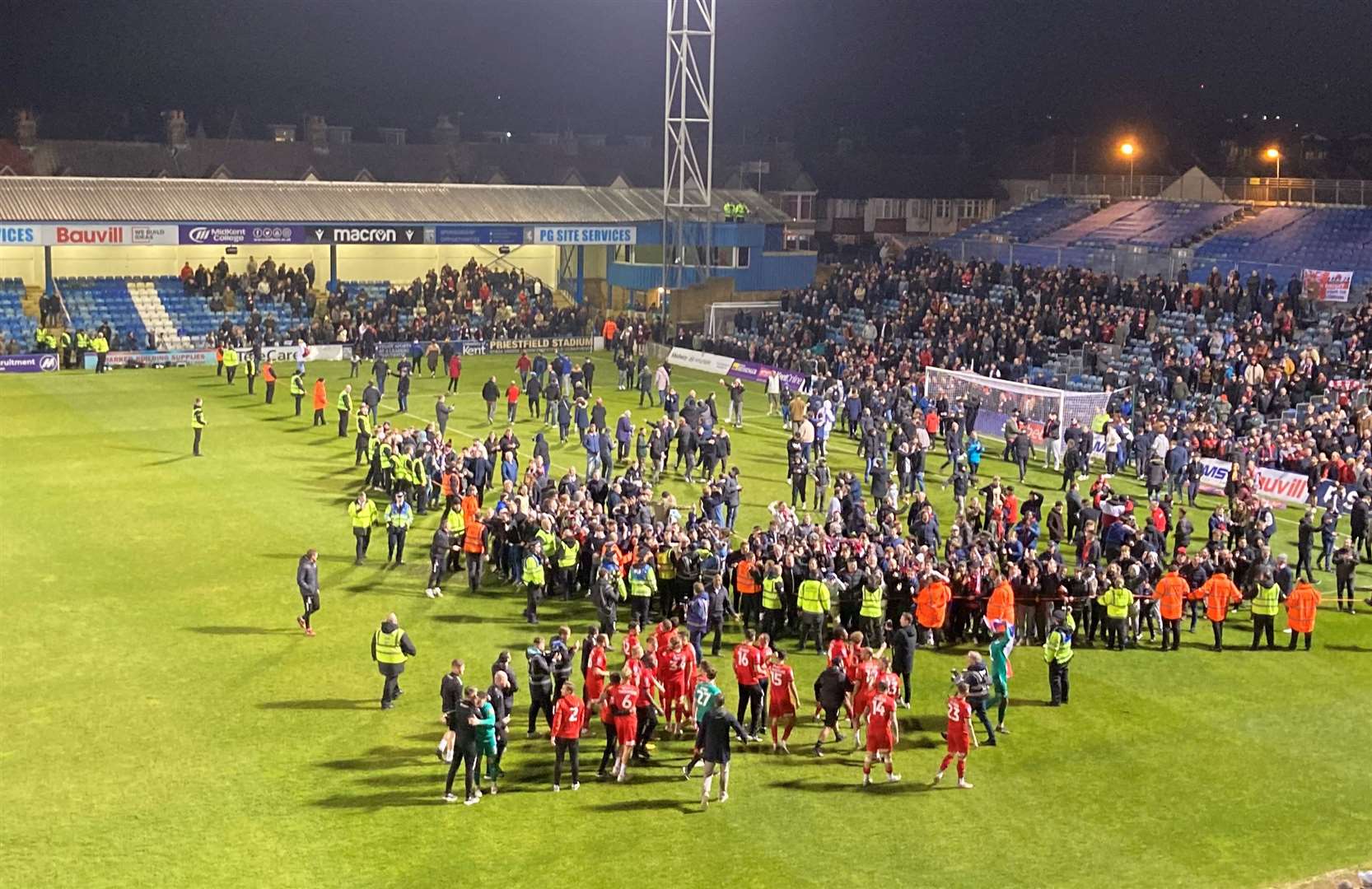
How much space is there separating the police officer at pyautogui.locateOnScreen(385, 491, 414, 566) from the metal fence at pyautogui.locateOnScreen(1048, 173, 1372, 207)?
36.0m

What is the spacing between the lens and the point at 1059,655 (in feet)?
64.2

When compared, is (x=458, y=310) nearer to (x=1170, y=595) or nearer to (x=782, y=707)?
(x=1170, y=595)

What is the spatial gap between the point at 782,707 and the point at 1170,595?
24.5 feet

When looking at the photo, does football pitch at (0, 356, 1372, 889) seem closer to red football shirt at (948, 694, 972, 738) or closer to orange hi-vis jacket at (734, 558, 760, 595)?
red football shirt at (948, 694, 972, 738)

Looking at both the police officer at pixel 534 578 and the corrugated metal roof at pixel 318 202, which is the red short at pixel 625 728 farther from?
the corrugated metal roof at pixel 318 202

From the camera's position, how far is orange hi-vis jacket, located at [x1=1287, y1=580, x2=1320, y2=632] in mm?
22406

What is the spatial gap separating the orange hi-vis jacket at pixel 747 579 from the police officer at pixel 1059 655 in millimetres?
4385

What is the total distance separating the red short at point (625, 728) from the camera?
55.1ft

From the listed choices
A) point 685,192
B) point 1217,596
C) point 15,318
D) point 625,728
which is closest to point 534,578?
point 625,728

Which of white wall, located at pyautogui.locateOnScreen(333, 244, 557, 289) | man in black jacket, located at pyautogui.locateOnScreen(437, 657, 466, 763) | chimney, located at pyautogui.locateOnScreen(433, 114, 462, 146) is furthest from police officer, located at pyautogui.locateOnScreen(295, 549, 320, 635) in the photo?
chimney, located at pyautogui.locateOnScreen(433, 114, 462, 146)

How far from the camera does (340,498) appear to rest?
30734 millimetres

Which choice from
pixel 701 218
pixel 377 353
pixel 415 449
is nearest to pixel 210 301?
pixel 377 353

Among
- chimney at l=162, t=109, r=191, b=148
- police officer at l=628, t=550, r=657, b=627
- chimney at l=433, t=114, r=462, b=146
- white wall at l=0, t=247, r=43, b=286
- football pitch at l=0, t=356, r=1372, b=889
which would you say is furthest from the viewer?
chimney at l=433, t=114, r=462, b=146

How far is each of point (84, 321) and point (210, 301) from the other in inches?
181
